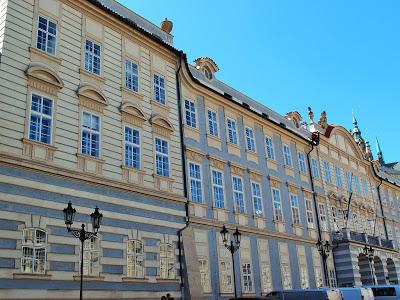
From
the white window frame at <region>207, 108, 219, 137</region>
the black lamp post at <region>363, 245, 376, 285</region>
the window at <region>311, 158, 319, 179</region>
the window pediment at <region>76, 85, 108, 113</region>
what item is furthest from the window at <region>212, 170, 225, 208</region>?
the black lamp post at <region>363, 245, 376, 285</region>

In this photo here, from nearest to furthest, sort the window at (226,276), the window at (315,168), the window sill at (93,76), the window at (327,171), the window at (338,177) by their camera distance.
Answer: the window sill at (93,76), the window at (226,276), the window at (315,168), the window at (327,171), the window at (338,177)

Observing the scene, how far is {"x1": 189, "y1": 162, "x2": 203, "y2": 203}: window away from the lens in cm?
2538

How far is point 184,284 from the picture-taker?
22.5 meters

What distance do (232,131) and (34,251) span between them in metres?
16.5

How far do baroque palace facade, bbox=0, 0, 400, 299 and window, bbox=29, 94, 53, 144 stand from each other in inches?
2.0

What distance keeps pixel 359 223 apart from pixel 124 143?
2910 cm

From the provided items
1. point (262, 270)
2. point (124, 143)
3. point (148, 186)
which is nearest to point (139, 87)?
point (124, 143)

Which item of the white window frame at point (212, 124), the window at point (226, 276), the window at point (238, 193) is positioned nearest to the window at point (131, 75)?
the white window frame at point (212, 124)

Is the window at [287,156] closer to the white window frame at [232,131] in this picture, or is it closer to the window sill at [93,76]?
the white window frame at [232,131]

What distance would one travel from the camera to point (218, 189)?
2753 cm

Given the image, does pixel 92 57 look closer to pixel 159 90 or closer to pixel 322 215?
pixel 159 90

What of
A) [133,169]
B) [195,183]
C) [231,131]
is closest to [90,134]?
[133,169]

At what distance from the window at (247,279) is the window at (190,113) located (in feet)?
27.7

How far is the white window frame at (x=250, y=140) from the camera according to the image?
104 ft
